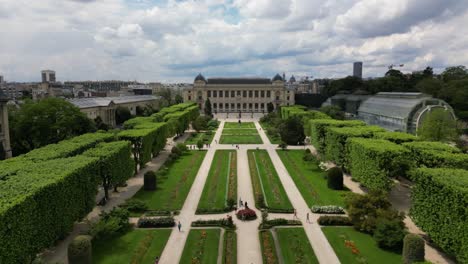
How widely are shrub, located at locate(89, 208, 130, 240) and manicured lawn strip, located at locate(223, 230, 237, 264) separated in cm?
811

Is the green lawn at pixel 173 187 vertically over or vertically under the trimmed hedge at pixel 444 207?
under

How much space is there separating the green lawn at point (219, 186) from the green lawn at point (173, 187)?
2.14m

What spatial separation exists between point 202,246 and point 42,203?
35.9ft

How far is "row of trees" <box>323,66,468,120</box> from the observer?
81.0 m

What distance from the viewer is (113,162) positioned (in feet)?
114

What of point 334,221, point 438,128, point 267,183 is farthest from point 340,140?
point 438,128

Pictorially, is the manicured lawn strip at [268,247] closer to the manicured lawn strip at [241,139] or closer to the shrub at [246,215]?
the shrub at [246,215]

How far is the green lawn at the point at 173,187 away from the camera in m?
34.6

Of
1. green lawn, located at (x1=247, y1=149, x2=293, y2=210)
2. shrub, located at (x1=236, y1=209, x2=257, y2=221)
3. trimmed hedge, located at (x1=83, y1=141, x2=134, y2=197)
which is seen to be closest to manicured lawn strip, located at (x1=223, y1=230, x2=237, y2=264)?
shrub, located at (x1=236, y1=209, x2=257, y2=221)

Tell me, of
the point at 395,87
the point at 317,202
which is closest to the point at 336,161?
the point at 317,202

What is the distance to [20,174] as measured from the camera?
25.9 m

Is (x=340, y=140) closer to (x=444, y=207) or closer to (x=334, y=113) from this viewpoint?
(x=444, y=207)

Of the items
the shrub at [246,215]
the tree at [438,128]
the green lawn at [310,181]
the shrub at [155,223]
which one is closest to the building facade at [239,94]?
the green lawn at [310,181]

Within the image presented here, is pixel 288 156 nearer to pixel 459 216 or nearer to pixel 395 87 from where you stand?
pixel 459 216
